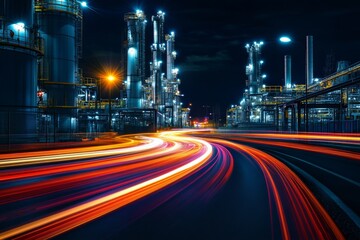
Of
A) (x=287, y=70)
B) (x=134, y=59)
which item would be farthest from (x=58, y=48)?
(x=287, y=70)

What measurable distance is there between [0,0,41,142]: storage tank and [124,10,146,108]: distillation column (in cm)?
2228

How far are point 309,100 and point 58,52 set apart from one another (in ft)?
139

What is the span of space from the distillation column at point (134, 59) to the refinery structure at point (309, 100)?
1888 cm

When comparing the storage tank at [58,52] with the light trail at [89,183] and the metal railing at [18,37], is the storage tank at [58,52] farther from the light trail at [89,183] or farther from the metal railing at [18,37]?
the light trail at [89,183]

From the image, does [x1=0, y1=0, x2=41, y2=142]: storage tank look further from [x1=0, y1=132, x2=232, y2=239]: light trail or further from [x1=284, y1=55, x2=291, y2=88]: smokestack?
[x1=284, y1=55, x2=291, y2=88]: smokestack

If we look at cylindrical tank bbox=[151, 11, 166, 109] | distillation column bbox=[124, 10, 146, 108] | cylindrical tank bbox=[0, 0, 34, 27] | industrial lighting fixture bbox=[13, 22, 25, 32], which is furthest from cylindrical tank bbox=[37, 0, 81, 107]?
cylindrical tank bbox=[151, 11, 166, 109]

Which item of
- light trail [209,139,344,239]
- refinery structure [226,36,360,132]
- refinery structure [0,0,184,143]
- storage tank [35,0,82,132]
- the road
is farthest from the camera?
refinery structure [226,36,360,132]

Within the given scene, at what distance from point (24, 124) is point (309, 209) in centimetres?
2155

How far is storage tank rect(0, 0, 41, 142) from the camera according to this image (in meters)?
27.1

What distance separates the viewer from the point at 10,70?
2775 cm

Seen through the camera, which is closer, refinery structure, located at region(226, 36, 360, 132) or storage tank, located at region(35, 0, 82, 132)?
storage tank, located at region(35, 0, 82, 132)

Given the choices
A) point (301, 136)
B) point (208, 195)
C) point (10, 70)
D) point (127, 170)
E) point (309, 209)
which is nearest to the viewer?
point (309, 209)

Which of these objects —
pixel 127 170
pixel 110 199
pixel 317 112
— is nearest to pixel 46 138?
A: pixel 127 170

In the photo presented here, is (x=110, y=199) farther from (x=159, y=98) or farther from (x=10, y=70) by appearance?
(x=159, y=98)
